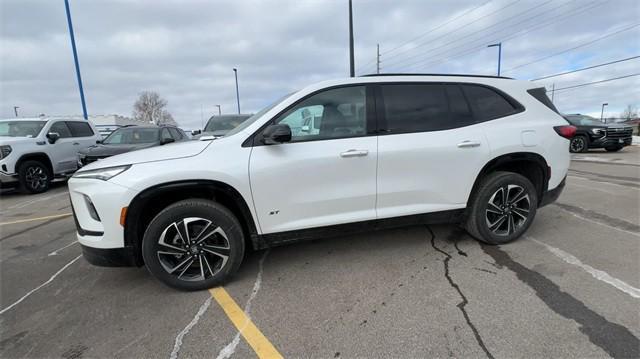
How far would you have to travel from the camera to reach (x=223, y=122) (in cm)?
955

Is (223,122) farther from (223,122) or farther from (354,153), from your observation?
(354,153)

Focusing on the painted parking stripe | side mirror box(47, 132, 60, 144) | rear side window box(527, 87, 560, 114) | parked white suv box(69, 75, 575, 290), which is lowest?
the painted parking stripe

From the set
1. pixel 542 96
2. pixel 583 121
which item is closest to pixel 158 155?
pixel 542 96

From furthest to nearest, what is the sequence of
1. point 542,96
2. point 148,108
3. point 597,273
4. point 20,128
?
point 148,108 → point 20,128 → point 542,96 → point 597,273

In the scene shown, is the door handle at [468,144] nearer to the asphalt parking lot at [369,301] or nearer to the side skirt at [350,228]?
the side skirt at [350,228]

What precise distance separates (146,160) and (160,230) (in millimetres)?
597

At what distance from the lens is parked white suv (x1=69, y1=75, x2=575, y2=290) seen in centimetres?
269

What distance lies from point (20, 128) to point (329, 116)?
9411 mm

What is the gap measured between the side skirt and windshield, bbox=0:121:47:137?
8688 millimetres

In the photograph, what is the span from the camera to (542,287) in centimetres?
271

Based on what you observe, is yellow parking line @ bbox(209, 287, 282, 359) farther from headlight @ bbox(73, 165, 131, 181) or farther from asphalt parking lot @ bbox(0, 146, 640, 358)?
headlight @ bbox(73, 165, 131, 181)

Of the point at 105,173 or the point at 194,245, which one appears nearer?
the point at 105,173

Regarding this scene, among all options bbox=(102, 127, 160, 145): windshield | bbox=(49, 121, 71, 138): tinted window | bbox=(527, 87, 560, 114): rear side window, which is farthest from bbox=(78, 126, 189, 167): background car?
bbox=(527, 87, 560, 114): rear side window

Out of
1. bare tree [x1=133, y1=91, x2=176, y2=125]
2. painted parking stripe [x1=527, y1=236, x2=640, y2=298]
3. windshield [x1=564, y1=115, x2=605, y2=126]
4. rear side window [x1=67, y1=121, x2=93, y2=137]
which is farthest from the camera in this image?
bare tree [x1=133, y1=91, x2=176, y2=125]
